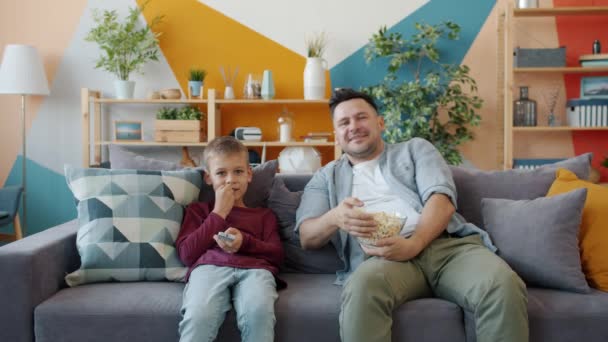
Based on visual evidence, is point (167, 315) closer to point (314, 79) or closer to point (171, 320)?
point (171, 320)

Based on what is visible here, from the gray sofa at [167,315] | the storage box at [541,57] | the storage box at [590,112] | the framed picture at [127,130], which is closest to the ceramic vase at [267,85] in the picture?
the framed picture at [127,130]

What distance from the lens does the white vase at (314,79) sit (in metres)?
4.43

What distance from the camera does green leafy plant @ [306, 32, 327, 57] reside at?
4.54 m

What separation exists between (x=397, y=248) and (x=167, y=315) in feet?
2.47

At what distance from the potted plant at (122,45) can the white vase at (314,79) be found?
1.21 metres

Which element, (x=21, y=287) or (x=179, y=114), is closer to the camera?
(x=21, y=287)

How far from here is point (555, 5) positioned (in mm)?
4617

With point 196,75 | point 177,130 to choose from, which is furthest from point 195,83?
point 177,130

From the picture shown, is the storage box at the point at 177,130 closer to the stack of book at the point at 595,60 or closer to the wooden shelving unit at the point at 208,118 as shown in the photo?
the wooden shelving unit at the point at 208,118

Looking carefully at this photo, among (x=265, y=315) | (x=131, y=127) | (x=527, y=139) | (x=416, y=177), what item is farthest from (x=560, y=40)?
(x=265, y=315)

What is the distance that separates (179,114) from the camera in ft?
14.8

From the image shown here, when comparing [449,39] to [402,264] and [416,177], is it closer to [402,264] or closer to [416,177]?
[416,177]

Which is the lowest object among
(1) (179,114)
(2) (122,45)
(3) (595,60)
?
(1) (179,114)

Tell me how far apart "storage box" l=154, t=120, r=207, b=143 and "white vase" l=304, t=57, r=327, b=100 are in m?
0.87
